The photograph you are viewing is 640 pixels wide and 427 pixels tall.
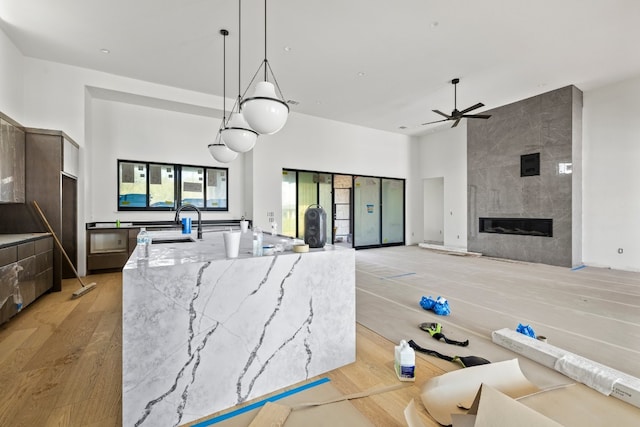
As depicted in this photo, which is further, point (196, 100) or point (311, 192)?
point (311, 192)

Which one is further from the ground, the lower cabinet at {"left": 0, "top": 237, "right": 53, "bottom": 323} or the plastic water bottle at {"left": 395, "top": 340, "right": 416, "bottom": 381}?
the lower cabinet at {"left": 0, "top": 237, "right": 53, "bottom": 323}

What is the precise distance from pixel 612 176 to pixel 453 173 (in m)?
3.49

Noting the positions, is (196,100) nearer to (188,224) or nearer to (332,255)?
(188,224)

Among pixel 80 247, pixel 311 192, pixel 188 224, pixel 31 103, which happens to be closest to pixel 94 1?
pixel 31 103

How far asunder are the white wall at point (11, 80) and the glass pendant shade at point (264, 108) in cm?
428

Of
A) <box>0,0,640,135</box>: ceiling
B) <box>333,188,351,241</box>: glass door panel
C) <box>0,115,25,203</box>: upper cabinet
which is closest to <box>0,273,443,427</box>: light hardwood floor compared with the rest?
<box>0,115,25,203</box>: upper cabinet

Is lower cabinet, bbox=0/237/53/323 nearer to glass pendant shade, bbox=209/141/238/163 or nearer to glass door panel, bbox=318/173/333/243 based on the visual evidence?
glass pendant shade, bbox=209/141/238/163

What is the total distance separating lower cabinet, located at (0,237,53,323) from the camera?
115 inches

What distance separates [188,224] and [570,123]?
741 centimetres

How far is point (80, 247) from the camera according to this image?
496 centimetres

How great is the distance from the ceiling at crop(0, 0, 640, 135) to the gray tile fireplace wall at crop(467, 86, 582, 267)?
1.96ft

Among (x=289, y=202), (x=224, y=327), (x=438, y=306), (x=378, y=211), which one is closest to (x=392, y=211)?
(x=378, y=211)

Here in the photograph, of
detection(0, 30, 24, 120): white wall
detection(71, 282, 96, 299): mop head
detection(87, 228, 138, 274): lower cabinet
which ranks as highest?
detection(0, 30, 24, 120): white wall

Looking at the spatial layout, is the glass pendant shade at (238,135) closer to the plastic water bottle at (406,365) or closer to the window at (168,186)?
the plastic water bottle at (406,365)
